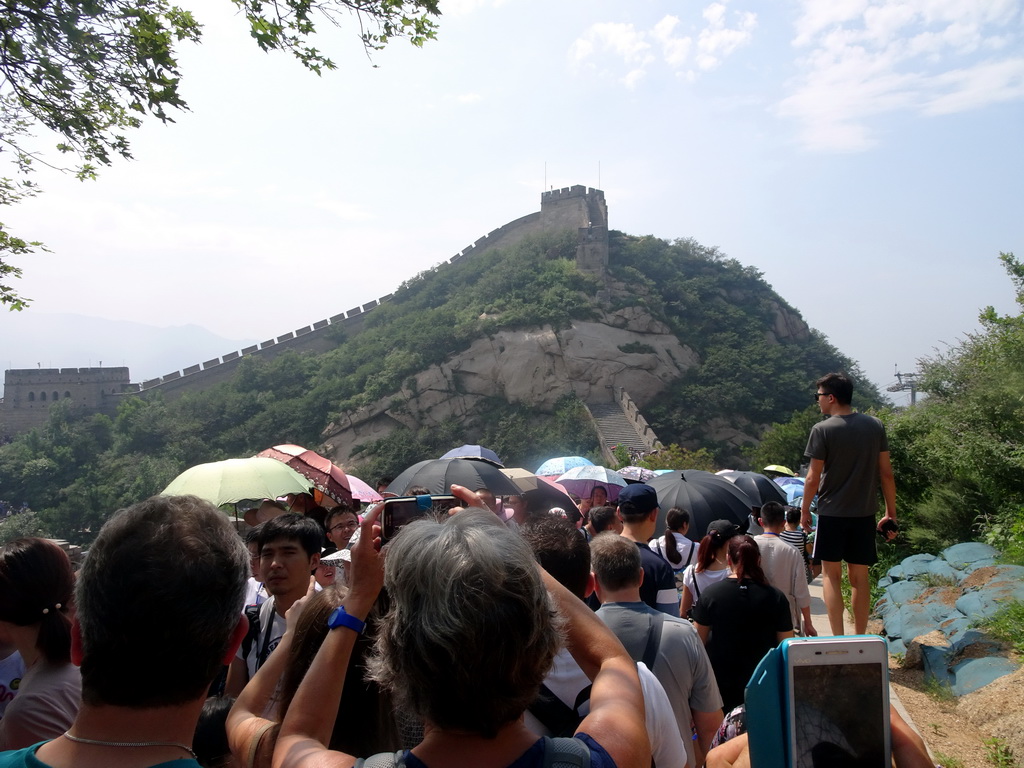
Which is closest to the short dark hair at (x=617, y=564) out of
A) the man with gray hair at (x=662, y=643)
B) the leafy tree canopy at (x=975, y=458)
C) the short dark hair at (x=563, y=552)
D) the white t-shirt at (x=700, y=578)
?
the man with gray hair at (x=662, y=643)

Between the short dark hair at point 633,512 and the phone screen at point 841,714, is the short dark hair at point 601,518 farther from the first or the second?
the phone screen at point 841,714

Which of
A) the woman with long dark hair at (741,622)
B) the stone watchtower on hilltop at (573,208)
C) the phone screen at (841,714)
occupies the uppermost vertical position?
the stone watchtower on hilltop at (573,208)

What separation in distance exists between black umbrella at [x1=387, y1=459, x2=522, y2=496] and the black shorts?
8.41 feet

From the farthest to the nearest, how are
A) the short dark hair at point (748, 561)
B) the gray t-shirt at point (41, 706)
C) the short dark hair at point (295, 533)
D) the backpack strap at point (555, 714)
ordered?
the short dark hair at point (748, 561) → the short dark hair at point (295, 533) → the gray t-shirt at point (41, 706) → the backpack strap at point (555, 714)

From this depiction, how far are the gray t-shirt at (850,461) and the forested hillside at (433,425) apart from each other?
34585 millimetres

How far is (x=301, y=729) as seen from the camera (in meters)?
1.65

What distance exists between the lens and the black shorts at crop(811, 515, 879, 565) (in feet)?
16.3

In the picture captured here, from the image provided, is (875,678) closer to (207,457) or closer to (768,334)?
(207,457)

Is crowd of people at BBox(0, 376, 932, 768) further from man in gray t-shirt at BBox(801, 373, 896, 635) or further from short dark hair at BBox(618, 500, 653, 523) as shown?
man in gray t-shirt at BBox(801, 373, 896, 635)

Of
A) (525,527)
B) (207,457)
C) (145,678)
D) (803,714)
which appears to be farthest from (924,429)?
(207,457)

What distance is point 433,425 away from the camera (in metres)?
42.2

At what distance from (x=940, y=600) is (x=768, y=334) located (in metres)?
50.4

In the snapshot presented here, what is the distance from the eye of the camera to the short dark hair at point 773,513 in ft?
21.0

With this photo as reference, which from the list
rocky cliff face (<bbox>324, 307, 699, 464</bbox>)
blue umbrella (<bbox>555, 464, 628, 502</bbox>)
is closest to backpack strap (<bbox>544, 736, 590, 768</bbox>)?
blue umbrella (<bbox>555, 464, 628, 502</bbox>)
